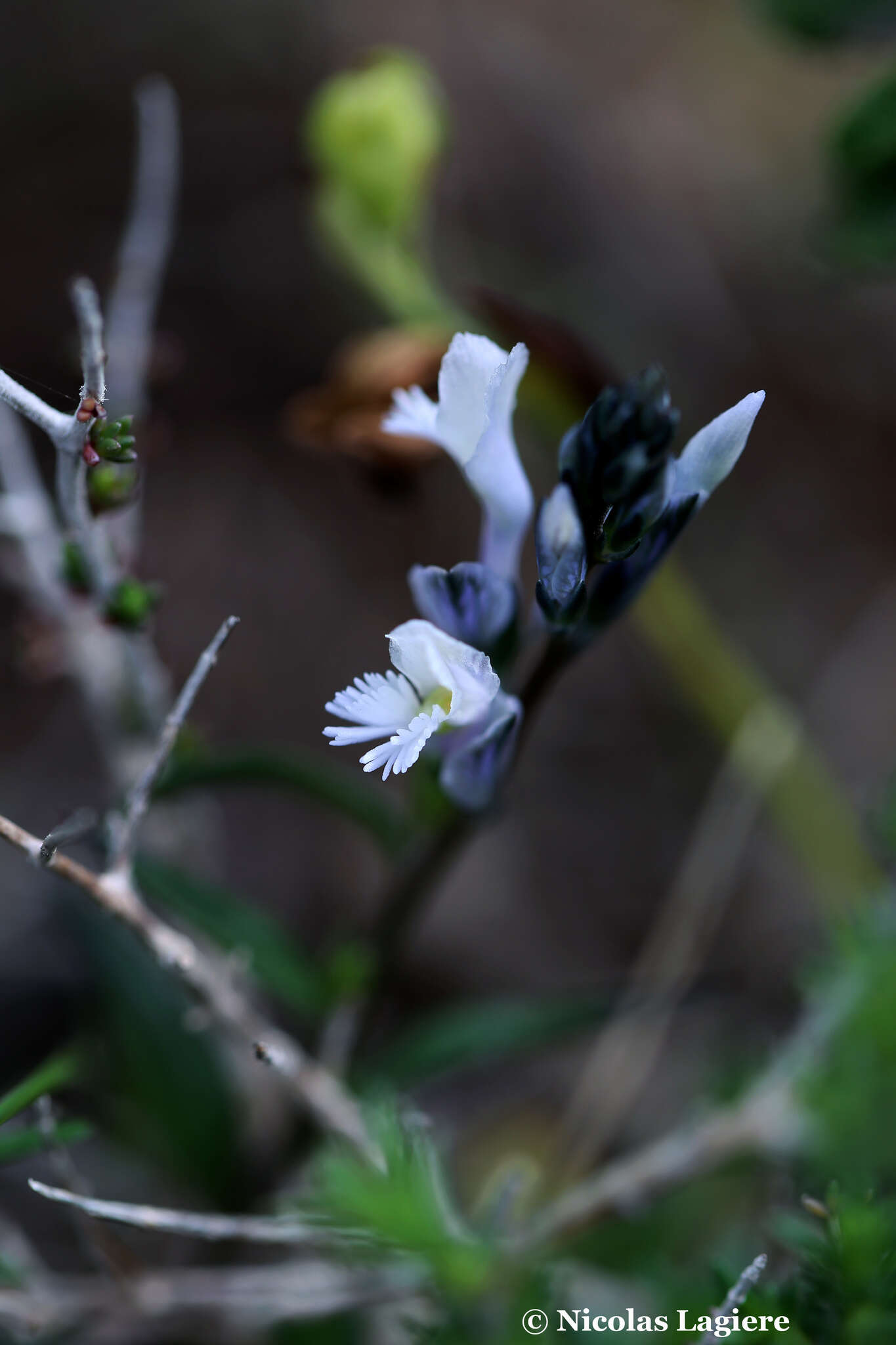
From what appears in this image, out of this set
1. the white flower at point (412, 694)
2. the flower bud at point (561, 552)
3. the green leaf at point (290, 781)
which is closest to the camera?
the white flower at point (412, 694)

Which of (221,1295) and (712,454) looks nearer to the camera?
(712,454)

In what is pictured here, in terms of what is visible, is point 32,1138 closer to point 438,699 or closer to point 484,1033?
point 438,699

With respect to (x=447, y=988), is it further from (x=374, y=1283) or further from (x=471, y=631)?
(x=471, y=631)

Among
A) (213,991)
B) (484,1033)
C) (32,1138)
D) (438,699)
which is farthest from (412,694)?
(484,1033)

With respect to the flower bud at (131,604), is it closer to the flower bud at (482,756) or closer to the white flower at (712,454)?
the flower bud at (482,756)

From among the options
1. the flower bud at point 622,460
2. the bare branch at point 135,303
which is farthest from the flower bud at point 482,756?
the bare branch at point 135,303

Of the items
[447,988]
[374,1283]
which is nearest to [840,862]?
[447,988]

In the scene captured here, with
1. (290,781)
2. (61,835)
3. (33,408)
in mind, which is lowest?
(61,835)
